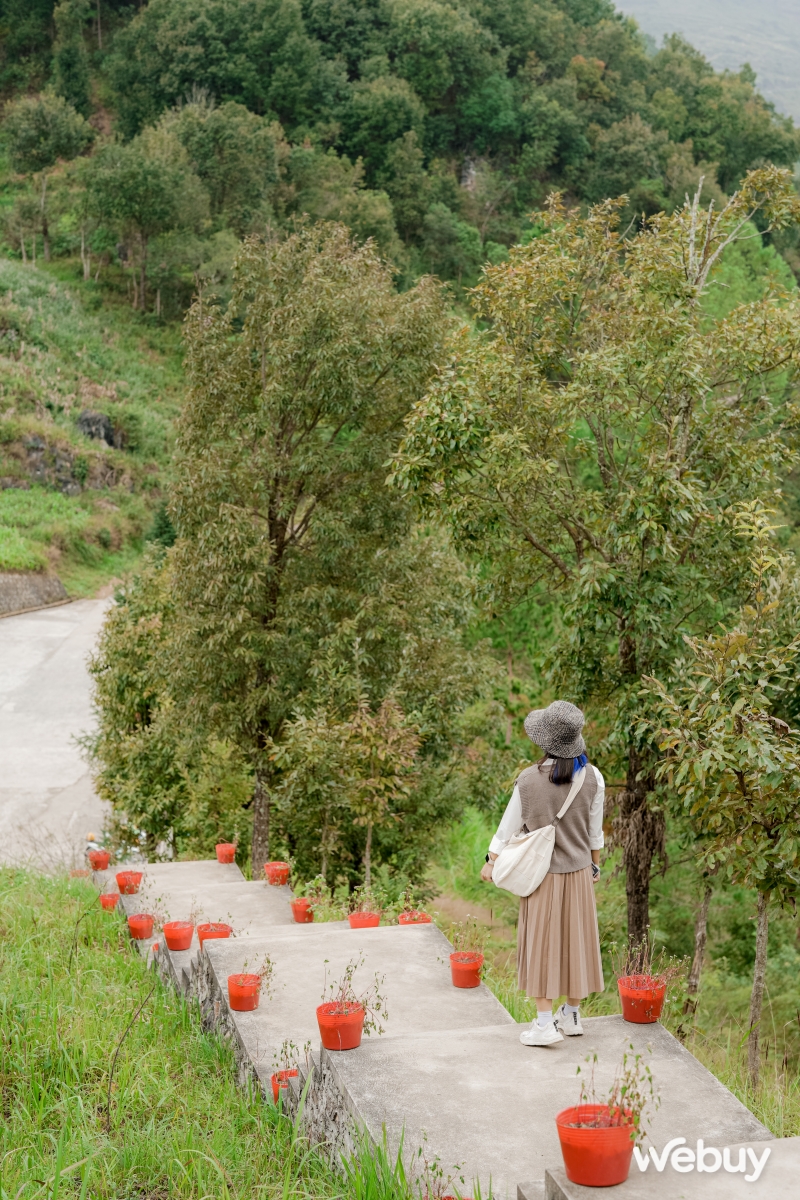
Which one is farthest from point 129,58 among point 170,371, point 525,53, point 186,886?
point 186,886

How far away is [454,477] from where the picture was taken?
7.91 m

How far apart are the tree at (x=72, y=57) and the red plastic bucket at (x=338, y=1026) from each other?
211 feet

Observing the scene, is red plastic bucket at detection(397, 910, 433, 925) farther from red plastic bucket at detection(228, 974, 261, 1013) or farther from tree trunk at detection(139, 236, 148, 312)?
tree trunk at detection(139, 236, 148, 312)

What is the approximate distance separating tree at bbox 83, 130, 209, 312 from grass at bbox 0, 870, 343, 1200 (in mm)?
38863

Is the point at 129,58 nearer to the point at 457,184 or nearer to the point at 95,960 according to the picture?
the point at 457,184

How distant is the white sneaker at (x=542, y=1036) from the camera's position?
367 cm

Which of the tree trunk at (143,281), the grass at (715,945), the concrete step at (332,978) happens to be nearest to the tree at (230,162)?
the tree trunk at (143,281)

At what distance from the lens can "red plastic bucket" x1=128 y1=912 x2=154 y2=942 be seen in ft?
19.4

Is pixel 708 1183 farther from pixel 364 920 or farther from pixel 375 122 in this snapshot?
pixel 375 122

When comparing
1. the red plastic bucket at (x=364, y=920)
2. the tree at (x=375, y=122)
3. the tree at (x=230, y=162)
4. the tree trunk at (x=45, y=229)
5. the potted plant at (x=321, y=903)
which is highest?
the tree at (x=375, y=122)

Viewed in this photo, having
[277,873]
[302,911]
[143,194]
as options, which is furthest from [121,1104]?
[143,194]

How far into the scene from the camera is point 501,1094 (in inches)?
131

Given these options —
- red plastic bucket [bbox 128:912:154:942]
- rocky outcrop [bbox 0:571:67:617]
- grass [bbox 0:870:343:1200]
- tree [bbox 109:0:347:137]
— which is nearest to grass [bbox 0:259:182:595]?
rocky outcrop [bbox 0:571:67:617]

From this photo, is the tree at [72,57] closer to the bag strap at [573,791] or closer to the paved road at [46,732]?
the paved road at [46,732]
